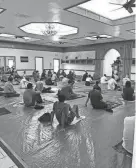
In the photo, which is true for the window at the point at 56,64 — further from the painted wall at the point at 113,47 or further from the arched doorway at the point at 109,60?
the arched doorway at the point at 109,60

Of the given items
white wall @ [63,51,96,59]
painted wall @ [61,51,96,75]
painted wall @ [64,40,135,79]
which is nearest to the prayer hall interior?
painted wall @ [64,40,135,79]

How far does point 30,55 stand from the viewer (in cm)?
1475

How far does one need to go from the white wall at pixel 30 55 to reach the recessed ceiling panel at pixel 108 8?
10059 millimetres

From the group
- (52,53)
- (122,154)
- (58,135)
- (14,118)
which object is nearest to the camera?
(122,154)

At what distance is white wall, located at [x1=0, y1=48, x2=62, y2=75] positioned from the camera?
13.4 meters

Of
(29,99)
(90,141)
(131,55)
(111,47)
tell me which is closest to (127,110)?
(90,141)

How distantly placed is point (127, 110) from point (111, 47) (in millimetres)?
9334

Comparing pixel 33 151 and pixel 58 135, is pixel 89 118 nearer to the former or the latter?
pixel 58 135

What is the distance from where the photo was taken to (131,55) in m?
12.0

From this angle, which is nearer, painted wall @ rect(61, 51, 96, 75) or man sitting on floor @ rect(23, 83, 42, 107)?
man sitting on floor @ rect(23, 83, 42, 107)

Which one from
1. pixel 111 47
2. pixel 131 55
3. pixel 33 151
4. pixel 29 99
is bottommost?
pixel 33 151

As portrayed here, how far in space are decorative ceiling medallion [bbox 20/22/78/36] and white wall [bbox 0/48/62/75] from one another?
5.39 meters

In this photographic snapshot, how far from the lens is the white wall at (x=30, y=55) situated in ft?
44.1

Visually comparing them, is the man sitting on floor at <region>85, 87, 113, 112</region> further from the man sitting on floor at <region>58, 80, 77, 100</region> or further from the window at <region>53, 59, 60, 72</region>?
the window at <region>53, 59, 60, 72</region>
